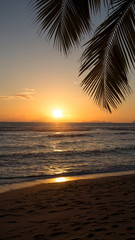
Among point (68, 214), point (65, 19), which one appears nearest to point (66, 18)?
point (65, 19)

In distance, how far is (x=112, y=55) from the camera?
2445 millimetres

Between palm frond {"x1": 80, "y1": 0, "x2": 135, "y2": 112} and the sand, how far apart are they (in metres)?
1.91

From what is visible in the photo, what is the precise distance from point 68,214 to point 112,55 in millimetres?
3052

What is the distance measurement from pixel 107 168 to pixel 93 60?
8.92 m

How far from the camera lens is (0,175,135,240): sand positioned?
3.06 meters

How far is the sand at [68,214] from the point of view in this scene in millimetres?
3057

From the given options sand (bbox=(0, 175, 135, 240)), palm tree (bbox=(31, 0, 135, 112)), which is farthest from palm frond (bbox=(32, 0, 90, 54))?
sand (bbox=(0, 175, 135, 240))

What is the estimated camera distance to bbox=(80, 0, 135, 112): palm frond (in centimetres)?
233

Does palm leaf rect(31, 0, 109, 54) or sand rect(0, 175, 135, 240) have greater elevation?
palm leaf rect(31, 0, 109, 54)

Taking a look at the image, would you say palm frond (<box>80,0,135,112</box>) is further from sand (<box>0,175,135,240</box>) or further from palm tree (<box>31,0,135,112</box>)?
sand (<box>0,175,135,240</box>)

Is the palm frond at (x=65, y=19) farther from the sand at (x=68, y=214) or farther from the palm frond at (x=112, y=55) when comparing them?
the sand at (x=68, y=214)

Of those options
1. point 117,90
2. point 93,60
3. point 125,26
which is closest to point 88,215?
point 117,90

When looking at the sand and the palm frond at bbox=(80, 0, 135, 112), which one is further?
the sand

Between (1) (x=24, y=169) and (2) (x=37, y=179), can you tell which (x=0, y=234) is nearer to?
(2) (x=37, y=179)
